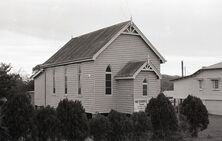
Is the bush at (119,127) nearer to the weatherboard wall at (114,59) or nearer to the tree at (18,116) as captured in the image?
the tree at (18,116)

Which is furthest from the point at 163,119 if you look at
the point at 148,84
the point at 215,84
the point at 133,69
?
the point at 215,84

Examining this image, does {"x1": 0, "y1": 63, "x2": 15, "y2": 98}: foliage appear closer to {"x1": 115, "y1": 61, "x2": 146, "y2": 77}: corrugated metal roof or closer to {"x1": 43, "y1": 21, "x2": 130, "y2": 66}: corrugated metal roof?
{"x1": 43, "y1": 21, "x2": 130, "y2": 66}: corrugated metal roof

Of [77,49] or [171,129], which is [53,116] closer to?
[171,129]

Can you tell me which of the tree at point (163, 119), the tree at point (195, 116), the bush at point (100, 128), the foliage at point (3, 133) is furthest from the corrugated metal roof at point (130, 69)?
the foliage at point (3, 133)

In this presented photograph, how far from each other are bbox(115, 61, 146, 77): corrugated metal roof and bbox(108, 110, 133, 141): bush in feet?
36.7

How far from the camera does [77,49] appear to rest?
3428 cm

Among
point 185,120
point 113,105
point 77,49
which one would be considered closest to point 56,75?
point 77,49

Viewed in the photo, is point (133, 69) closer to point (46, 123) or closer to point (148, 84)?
point (148, 84)

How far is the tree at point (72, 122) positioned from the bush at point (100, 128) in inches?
17.2

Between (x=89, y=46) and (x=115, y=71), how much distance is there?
3.48 metres

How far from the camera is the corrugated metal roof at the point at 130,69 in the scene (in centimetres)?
2880

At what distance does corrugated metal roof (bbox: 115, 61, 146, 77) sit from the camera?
28.8 m

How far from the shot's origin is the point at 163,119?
742 inches

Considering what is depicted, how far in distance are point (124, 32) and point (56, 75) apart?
29.9 ft
